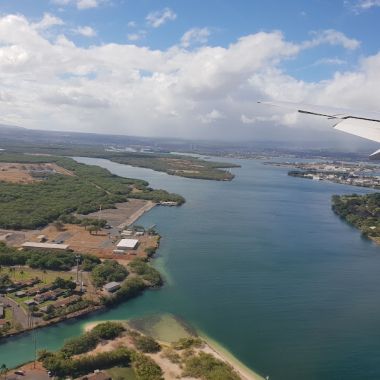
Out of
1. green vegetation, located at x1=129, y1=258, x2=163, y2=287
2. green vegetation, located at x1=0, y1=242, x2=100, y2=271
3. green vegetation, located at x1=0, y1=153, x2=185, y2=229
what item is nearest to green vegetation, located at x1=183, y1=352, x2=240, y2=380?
green vegetation, located at x1=129, y1=258, x2=163, y2=287

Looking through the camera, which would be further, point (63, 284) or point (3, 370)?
point (63, 284)

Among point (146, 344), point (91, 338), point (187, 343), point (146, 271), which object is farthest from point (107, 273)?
point (187, 343)

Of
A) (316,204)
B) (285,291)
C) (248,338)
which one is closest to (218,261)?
(285,291)

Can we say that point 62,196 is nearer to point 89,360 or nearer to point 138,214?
point 138,214

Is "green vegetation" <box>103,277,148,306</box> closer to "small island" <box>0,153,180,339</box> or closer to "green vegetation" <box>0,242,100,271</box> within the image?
"small island" <box>0,153,180,339</box>

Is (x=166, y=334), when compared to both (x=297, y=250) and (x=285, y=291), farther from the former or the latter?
(x=297, y=250)

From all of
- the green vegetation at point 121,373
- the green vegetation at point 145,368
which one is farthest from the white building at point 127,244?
the green vegetation at point 121,373
